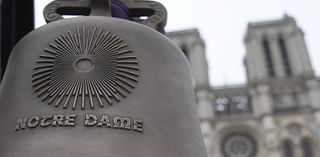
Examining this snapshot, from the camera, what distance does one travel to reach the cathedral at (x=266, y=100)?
30141 millimetres

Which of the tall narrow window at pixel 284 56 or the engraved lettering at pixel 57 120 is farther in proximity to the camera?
the tall narrow window at pixel 284 56

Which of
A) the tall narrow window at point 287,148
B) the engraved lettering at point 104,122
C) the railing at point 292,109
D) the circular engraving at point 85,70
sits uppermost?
the circular engraving at point 85,70

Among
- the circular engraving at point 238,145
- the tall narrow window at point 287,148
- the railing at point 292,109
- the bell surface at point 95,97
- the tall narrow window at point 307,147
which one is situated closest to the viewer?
the bell surface at point 95,97

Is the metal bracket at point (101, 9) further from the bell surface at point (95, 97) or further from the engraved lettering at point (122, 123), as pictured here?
the engraved lettering at point (122, 123)

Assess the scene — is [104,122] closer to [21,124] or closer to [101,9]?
[21,124]

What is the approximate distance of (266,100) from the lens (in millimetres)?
31406

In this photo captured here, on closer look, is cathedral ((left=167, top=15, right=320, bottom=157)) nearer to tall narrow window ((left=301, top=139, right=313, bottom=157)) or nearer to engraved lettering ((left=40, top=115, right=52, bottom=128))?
tall narrow window ((left=301, top=139, right=313, bottom=157))

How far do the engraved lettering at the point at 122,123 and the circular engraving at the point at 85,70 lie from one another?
0.08 metres

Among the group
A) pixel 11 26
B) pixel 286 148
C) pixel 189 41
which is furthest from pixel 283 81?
pixel 11 26

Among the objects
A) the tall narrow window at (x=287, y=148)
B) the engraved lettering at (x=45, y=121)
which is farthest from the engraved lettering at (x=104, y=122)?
the tall narrow window at (x=287, y=148)

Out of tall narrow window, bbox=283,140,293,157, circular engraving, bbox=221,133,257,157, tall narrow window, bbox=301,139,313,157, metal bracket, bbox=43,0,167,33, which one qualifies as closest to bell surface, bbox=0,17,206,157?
metal bracket, bbox=43,0,167,33

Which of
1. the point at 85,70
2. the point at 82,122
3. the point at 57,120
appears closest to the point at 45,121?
the point at 57,120

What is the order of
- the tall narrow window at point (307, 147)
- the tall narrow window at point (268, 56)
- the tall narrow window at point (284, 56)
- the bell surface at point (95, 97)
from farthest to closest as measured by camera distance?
the tall narrow window at point (268, 56) → the tall narrow window at point (284, 56) → the tall narrow window at point (307, 147) → the bell surface at point (95, 97)

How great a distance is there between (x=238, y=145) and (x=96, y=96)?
3027 cm
